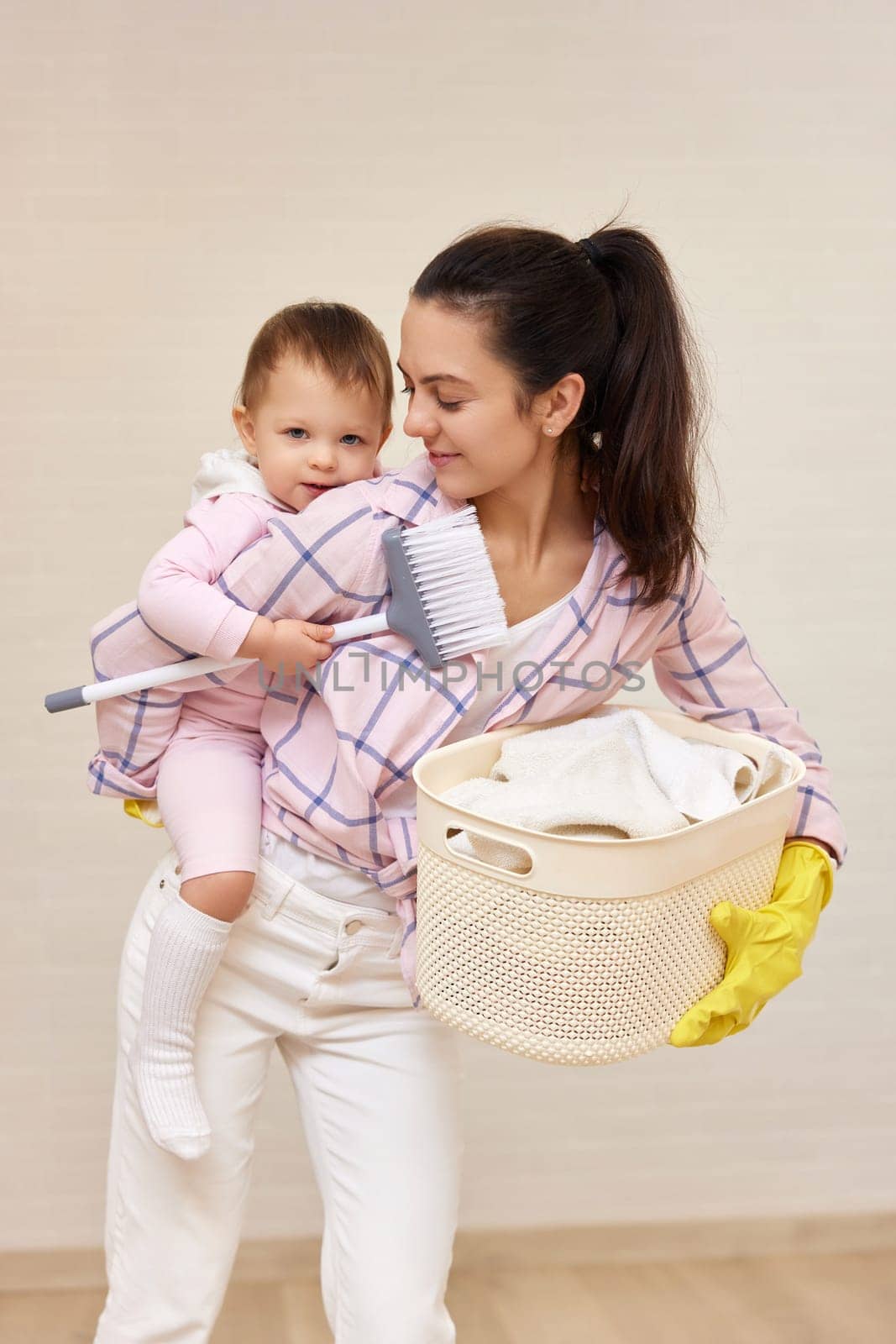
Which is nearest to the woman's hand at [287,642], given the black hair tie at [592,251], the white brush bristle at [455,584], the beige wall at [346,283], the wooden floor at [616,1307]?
the white brush bristle at [455,584]

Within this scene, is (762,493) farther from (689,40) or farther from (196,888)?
(196,888)

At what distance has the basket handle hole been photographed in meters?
1.23

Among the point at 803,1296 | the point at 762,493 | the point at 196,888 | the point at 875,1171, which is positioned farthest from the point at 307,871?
the point at 875,1171

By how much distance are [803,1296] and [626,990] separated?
153cm

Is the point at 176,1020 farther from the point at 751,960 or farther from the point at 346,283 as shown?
the point at 346,283

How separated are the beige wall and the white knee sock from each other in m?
0.88

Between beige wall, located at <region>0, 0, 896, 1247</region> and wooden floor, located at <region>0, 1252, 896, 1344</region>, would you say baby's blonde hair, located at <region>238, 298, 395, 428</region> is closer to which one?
beige wall, located at <region>0, 0, 896, 1247</region>

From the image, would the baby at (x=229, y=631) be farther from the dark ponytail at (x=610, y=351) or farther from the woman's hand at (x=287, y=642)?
the dark ponytail at (x=610, y=351)

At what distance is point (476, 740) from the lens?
139cm

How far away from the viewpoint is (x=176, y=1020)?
1476 mm

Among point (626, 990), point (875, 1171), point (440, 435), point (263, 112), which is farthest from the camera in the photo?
point (875, 1171)

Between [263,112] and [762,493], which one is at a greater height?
[263,112]

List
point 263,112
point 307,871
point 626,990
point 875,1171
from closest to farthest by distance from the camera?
point 626,990 < point 307,871 < point 263,112 < point 875,1171

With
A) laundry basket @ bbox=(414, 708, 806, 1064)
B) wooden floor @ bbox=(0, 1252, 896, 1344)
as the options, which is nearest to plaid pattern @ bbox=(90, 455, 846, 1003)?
laundry basket @ bbox=(414, 708, 806, 1064)
